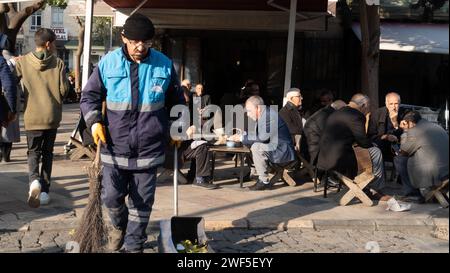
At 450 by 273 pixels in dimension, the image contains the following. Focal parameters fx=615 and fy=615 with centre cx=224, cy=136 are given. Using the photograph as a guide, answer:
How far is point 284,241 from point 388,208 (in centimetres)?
187

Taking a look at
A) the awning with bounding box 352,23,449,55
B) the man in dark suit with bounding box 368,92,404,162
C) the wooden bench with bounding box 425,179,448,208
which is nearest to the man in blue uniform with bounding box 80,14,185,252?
the wooden bench with bounding box 425,179,448,208

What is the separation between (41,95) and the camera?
22.4 feet

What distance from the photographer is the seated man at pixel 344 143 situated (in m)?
7.58

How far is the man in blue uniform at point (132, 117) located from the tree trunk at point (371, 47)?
22.0 feet

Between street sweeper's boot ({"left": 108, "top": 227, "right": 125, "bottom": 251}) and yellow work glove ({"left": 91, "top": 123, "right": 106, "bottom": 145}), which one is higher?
yellow work glove ({"left": 91, "top": 123, "right": 106, "bottom": 145})

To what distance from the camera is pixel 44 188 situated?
7035 mm

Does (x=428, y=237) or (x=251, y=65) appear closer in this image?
(x=428, y=237)

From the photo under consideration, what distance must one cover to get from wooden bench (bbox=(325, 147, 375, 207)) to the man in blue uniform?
3070 millimetres

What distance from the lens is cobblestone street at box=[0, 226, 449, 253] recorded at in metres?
5.69

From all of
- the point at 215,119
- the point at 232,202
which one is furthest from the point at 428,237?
the point at 215,119

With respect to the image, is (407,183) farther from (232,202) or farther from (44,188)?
(44,188)

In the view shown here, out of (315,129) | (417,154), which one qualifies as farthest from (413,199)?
(315,129)

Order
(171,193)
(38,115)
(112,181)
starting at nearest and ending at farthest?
(112,181) → (38,115) → (171,193)

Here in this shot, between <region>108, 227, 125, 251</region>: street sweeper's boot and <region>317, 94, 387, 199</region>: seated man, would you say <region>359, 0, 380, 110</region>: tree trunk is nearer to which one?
<region>317, 94, 387, 199</region>: seated man
